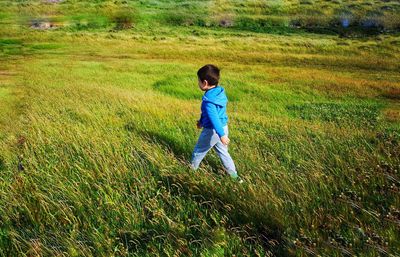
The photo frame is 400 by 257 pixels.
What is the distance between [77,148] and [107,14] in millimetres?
19888

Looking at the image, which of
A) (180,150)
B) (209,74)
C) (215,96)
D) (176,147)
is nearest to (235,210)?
(215,96)

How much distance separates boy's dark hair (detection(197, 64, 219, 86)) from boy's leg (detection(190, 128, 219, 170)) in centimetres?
60

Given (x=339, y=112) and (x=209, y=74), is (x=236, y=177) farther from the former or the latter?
(x=339, y=112)

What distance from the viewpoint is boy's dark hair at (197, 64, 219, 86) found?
15.5 ft

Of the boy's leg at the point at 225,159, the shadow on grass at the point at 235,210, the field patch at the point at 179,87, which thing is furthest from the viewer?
the field patch at the point at 179,87

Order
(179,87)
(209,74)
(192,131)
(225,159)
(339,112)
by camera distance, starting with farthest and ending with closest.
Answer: (179,87) → (339,112) → (192,131) → (225,159) → (209,74)

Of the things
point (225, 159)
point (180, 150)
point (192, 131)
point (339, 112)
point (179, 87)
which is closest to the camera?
point (225, 159)

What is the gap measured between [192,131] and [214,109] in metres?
2.79

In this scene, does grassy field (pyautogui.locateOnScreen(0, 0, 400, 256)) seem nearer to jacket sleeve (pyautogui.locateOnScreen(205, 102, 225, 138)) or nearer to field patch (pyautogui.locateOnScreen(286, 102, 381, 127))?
field patch (pyautogui.locateOnScreen(286, 102, 381, 127))

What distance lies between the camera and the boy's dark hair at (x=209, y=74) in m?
4.73

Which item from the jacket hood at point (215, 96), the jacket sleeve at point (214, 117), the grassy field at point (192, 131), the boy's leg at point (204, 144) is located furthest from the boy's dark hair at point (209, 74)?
the grassy field at point (192, 131)

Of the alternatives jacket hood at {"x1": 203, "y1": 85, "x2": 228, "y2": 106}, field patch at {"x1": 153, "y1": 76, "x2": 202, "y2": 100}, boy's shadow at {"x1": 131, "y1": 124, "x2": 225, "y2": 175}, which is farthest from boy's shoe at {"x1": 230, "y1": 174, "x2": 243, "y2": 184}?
field patch at {"x1": 153, "y1": 76, "x2": 202, "y2": 100}

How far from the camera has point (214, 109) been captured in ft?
15.6

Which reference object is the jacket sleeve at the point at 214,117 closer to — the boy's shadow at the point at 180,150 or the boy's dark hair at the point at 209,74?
the boy's dark hair at the point at 209,74
